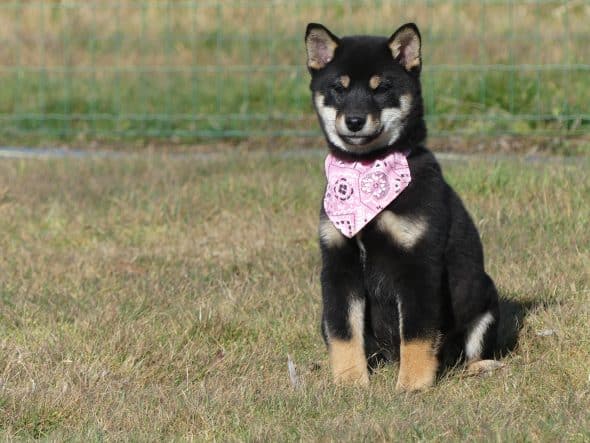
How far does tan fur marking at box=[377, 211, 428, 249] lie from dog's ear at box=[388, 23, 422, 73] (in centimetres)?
58

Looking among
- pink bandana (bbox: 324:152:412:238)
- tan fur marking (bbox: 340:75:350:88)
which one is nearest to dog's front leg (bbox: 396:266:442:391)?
pink bandana (bbox: 324:152:412:238)

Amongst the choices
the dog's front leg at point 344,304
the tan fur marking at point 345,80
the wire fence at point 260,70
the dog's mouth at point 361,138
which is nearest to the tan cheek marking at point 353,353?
the dog's front leg at point 344,304

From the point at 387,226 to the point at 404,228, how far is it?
65 mm

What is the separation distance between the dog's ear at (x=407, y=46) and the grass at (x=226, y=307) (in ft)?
3.96

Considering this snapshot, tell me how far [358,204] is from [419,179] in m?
0.26

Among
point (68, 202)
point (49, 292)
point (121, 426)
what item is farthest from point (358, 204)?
point (68, 202)

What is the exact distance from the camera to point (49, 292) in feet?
17.8

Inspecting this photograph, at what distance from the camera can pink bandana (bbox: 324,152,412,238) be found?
4195 millimetres

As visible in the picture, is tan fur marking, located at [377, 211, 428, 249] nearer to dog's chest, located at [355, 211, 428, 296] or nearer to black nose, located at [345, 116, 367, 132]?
dog's chest, located at [355, 211, 428, 296]

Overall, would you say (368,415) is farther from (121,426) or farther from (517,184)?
(517,184)

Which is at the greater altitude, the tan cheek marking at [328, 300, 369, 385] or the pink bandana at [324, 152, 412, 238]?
the pink bandana at [324, 152, 412, 238]

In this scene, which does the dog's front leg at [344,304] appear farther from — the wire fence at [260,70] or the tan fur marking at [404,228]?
the wire fence at [260,70]

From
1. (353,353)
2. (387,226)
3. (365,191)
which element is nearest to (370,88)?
(365,191)

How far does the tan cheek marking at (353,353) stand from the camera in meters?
4.28
